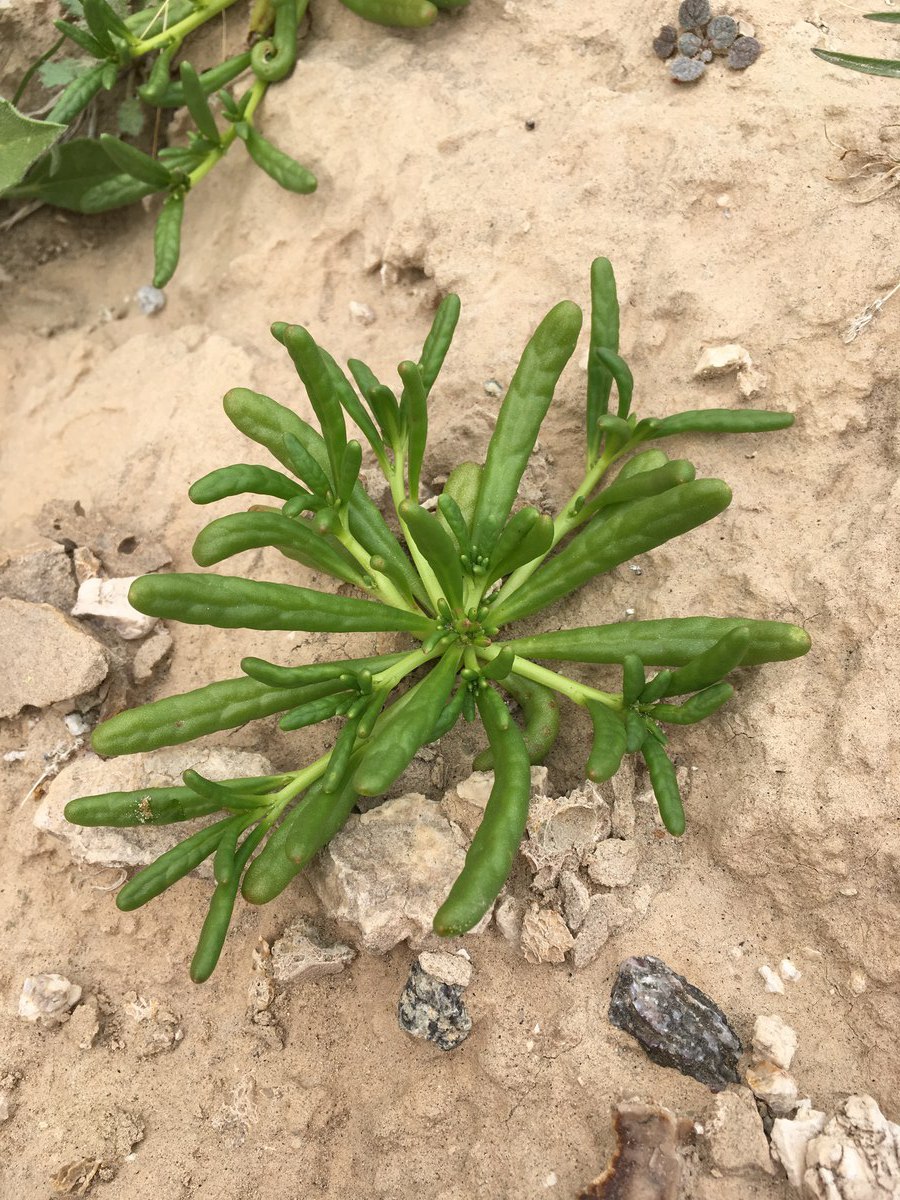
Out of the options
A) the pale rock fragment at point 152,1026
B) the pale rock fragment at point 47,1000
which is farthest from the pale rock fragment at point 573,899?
the pale rock fragment at point 47,1000

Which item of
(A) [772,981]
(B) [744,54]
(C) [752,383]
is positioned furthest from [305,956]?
(B) [744,54]

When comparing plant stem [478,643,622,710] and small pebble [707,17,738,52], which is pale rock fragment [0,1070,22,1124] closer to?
plant stem [478,643,622,710]

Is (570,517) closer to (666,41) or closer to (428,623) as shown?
(428,623)

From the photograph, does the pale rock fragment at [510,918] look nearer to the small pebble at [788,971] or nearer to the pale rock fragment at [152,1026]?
the small pebble at [788,971]

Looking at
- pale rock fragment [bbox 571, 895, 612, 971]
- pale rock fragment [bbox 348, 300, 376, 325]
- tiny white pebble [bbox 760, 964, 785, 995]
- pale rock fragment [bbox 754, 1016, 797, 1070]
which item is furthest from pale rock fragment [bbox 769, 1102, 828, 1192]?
pale rock fragment [bbox 348, 300, 376, 325]

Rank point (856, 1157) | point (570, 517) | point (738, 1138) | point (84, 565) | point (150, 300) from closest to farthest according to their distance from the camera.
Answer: point (856, 1157) → point (738, 1138) → point (570, 517) → point (84, 565) → point (150, 300)

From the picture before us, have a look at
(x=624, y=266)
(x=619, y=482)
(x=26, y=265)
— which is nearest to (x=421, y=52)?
(x=624, y=266)
